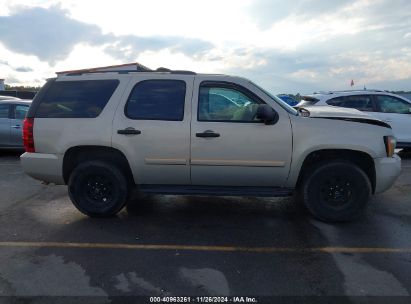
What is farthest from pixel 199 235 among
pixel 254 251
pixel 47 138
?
pixel 47 138

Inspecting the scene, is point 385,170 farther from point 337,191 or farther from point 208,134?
point 208,134

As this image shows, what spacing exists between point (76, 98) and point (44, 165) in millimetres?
980

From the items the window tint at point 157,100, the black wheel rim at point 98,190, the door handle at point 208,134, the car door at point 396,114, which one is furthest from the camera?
the car door at point 396,114

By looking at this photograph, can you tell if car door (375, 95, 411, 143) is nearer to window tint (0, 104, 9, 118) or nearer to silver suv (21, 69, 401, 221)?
silver suv (21, 69, 401, 221)

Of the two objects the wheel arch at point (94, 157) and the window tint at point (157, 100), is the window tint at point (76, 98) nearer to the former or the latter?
the window tint at point (157, 100)

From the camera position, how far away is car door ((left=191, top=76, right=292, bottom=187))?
16.0ft

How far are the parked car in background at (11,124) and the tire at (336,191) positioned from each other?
757cm

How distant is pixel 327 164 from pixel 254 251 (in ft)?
5.14

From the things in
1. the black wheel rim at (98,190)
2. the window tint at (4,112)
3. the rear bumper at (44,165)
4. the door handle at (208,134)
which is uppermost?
the window tint at (4,112)

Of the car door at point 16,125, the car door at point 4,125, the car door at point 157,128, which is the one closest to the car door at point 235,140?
the car door at point 157,128

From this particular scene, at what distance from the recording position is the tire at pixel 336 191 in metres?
4.96

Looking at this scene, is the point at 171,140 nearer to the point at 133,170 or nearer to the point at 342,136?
the point at 133,170

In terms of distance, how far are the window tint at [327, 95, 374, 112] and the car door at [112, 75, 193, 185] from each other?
17.6 ft

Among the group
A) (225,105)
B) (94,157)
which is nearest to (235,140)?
(225,105)
